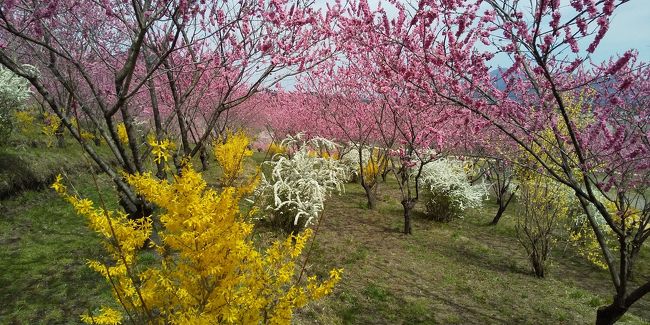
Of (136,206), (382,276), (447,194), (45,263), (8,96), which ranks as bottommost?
(45,263)

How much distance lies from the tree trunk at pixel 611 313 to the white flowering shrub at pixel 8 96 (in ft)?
43.5

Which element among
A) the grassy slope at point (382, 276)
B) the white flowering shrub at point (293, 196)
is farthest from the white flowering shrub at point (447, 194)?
the white flowering shrub at point (293, 196)

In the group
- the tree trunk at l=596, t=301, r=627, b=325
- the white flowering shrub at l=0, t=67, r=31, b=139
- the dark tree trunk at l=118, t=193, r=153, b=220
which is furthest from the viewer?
the white flowering shrub at l=0, t=67, r=31, b=139

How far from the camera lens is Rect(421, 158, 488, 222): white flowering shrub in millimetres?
11445

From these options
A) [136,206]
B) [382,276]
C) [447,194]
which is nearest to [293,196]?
[382,276]

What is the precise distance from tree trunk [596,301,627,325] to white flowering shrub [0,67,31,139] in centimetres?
1325

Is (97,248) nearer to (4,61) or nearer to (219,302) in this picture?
(4,61)

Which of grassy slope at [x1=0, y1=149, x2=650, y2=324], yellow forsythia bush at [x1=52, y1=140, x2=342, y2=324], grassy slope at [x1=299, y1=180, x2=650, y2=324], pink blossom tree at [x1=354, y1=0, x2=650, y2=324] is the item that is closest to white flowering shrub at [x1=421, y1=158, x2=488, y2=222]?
grassy slope at [x1=299, y1=180, x2=650, y2=324]

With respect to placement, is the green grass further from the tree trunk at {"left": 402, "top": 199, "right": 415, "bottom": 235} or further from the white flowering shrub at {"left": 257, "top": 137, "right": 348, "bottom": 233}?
the tree trunk at {"left": 402, "top": 199, "right": 415, "bottom": 235}

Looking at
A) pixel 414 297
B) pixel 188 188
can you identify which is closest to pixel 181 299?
pixel 188 188

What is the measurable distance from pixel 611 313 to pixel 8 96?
13.9m

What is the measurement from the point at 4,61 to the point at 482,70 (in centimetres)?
495

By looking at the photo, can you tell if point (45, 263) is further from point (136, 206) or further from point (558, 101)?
point (558, 101)

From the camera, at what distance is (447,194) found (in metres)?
11.4
